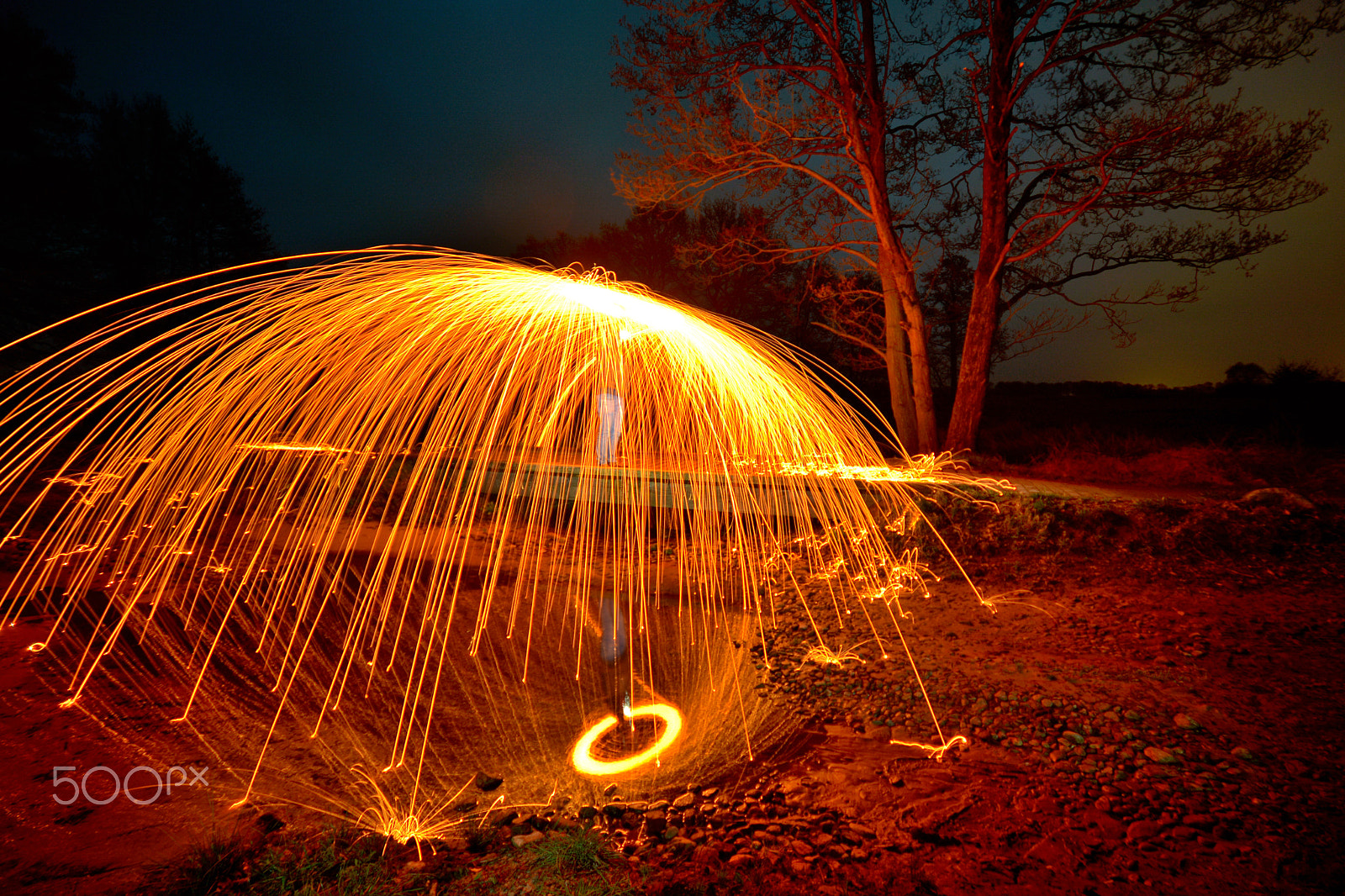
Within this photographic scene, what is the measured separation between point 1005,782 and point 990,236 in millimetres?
9468

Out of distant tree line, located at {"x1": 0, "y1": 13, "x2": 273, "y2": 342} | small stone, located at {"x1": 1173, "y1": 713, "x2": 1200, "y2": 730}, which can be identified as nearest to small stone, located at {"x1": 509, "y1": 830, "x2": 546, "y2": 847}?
small stone, located at {"x1": 1173, "y1": 713, "x2": 1200, "y2": 730}

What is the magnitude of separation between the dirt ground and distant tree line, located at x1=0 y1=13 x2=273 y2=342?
17826 mm

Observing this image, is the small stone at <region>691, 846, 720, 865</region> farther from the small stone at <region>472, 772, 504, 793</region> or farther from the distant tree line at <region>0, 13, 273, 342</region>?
the distant tree line at <region>0, 13, 273, 342</region>

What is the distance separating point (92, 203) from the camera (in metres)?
20.9

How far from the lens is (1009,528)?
6492mm

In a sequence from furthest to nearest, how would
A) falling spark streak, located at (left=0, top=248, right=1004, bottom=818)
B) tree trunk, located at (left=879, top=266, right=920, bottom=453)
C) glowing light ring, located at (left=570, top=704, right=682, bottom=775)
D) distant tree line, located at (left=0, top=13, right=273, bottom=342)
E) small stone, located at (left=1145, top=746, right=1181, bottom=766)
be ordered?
distant tree line, located at (left=0, top=13, right=273, bottom=342) → tree trunk, located at (left=879, top=266, right=920, bottom=453) → falling spark streak, located at (left=0, top=248, right=1004, bottom=818) → glowing light ring, located at (left=570, top=704, right=682, bottom=775) → small stone, located at (left=1145, top=746, right=1181, bottom=766)

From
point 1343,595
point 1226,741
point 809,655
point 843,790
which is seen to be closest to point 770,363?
point 809,655

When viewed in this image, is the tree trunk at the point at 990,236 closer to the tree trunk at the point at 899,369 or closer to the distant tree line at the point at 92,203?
the tree trunk at the point at 899,369

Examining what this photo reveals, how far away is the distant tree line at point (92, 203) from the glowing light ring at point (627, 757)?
60.2 feet

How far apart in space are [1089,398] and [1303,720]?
34.8 meters

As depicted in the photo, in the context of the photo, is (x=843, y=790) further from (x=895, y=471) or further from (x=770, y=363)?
(x=895, y=471)

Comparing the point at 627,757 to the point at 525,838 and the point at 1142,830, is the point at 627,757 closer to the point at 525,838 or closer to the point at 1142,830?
the point at 525,838

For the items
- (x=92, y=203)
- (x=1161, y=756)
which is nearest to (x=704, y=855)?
(x=1161, y=756)

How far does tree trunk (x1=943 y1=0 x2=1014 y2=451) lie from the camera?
956 centimetres
